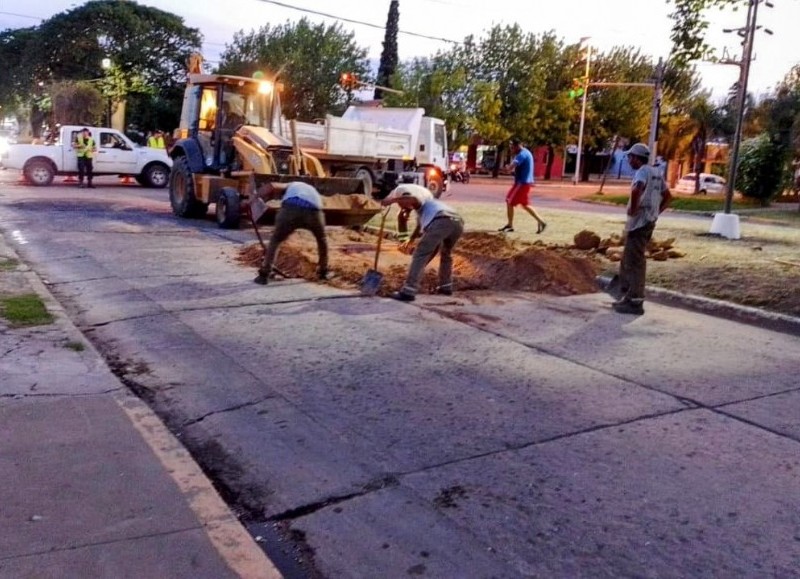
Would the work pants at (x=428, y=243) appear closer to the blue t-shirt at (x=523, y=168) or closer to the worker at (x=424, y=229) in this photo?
the worker at (x=424, y=229)

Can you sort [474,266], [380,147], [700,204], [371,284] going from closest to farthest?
[371,284] → [474,266] → [380,147] → [700,204]

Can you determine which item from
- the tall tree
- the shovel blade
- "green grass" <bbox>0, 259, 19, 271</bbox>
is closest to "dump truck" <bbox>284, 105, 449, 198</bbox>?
"green grass" <bbox>0, 259, 19, 271</bbox>

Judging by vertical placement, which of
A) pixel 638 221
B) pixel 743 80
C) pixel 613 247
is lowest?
pixel 613 247

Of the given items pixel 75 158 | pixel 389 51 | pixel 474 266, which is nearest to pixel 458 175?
pixel 389 51

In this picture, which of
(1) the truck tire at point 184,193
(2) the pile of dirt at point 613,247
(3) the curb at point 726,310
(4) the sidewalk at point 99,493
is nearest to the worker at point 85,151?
(1) the truck tire at point 184,193

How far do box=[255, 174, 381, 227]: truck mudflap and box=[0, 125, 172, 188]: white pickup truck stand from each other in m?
13.2

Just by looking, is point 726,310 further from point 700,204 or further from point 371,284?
point 700,204

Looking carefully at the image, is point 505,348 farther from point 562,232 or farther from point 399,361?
point 562,232

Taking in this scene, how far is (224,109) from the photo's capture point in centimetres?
1692

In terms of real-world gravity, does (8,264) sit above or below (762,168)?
below

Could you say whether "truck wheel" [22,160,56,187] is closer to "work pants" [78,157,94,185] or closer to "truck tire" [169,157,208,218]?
"work pants" [78,157,94,185]

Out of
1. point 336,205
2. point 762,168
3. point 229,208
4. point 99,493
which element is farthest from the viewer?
point 762,168

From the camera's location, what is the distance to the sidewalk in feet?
11.6

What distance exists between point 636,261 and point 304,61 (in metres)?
43.3
